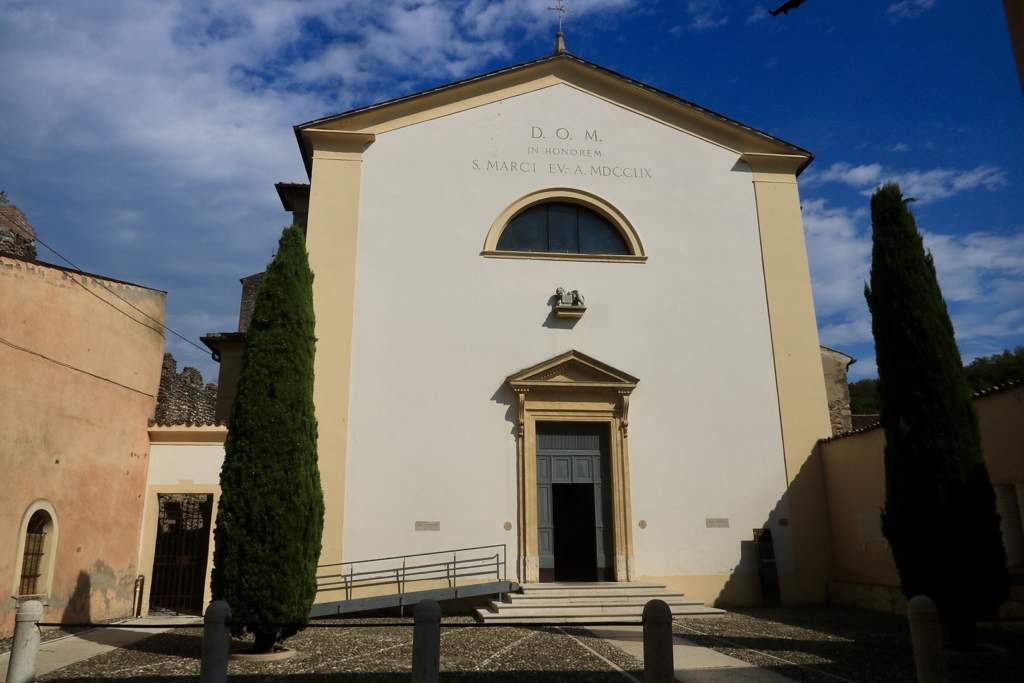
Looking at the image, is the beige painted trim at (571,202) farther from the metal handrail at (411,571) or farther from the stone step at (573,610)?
the stone step at (573,610)

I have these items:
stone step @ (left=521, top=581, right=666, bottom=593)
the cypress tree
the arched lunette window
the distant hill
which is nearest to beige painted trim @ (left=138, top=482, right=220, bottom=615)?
stone step @ (left=521, top=581, right=666, bottom=593)

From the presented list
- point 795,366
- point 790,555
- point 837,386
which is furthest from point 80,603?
point 837,386

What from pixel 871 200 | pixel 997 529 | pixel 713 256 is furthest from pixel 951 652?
pixel 713 256

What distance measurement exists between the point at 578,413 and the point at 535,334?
1640mm

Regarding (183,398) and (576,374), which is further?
(183,398)

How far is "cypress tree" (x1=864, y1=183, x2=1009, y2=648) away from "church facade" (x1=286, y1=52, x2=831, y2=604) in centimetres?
489

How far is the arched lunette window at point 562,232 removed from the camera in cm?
1491

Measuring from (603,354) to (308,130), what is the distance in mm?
7064

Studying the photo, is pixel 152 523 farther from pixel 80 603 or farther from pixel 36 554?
pixel 36 554

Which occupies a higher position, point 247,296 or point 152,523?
point 247,296

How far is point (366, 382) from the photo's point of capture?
13.5 meters

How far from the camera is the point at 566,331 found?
46.8ft

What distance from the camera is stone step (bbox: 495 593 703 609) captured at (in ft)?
38.4

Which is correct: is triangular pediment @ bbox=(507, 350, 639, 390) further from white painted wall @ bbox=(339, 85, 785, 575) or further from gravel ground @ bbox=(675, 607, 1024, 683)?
gravel ground @ bbox=(675, 607, 1024, 683)
